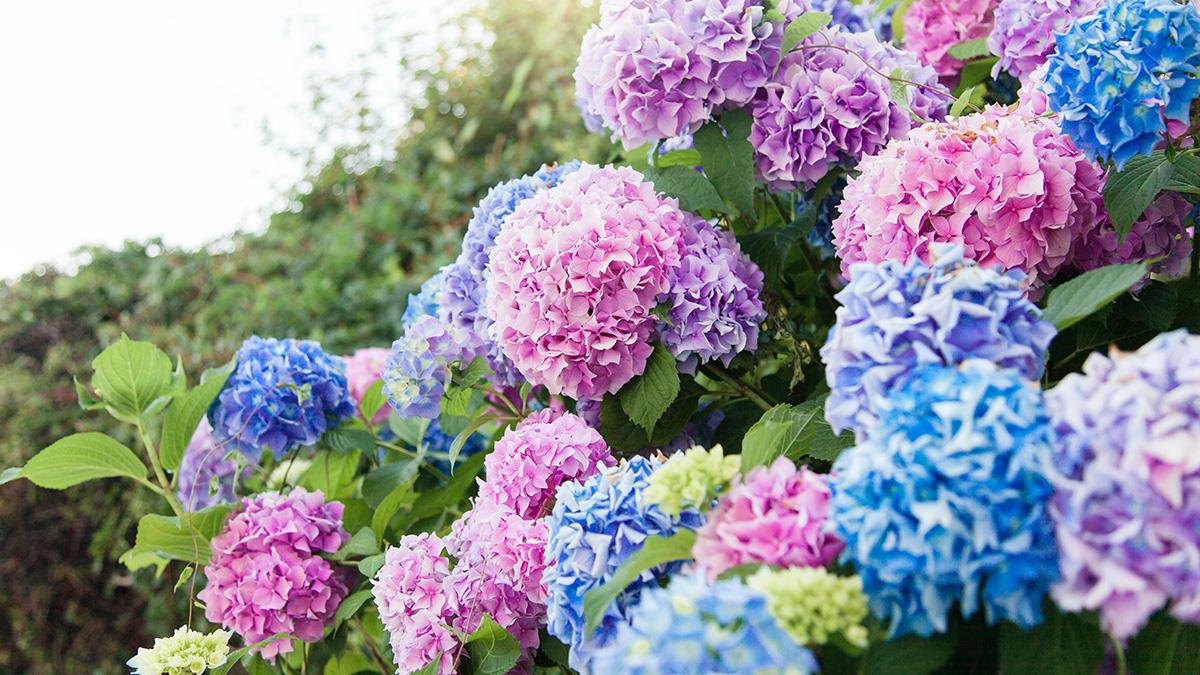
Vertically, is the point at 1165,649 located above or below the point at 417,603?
above

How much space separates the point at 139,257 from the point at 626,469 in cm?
318

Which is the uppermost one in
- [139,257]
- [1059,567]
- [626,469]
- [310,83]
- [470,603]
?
[1059,567]

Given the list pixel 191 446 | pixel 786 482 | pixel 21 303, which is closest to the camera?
pixel 786 482

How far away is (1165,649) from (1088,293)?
267mm

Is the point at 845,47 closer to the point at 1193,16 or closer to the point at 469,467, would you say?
the point at 1193,16

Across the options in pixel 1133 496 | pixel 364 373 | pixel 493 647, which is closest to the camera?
pixel 1133 496

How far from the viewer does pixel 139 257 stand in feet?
12.0

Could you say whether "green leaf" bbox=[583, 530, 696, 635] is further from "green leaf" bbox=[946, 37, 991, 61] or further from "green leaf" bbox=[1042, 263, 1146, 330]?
"green leaf" bbox=[946, 37, 991, 61]

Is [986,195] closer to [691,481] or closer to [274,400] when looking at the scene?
[691,481]

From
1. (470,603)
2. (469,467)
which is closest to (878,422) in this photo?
(470,603)

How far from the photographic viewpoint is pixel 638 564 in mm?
801

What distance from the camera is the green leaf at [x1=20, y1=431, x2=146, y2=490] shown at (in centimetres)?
136

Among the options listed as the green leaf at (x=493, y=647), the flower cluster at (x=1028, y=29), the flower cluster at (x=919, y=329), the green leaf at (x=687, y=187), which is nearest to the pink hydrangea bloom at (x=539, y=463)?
the green leaf at (x=493, y=647)

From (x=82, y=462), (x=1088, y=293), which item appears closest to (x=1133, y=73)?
(x=1088, y=293)
